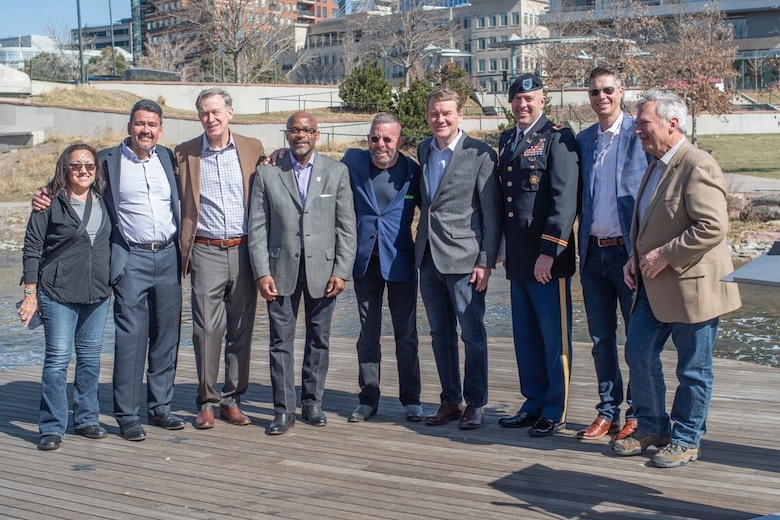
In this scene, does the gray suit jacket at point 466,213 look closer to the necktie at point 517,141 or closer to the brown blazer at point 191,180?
the necktie at point 517,141

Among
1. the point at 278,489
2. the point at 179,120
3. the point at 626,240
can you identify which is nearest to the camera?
the point at 278,489

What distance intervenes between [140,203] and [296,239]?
0.92m

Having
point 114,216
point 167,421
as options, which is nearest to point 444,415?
point 167,421

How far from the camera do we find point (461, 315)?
5801mm

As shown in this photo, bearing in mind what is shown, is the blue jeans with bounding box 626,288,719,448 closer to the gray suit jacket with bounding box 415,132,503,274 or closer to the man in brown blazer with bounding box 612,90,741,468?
the man in brown blazer with bounding box 612,90,741,468

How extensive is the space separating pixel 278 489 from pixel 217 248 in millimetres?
1687

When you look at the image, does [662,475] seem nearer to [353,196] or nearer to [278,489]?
[278,489]

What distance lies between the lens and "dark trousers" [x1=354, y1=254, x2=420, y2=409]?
6039mm

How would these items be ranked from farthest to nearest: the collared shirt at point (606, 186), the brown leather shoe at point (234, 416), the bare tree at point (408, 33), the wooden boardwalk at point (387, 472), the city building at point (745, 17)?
1. the city building at point (745, 17)
2. the bare tree at point (408, 33)
3. the brown leather shoe at point (234, 416)
4. the collared shirt at point (606, 186)
5. the wooden boardwalk at point (387, 472)

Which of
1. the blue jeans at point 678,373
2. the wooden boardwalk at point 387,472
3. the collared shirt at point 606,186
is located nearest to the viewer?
the wooden boardwalk at point 387,472

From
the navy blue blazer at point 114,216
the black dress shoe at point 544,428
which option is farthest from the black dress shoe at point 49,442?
the black dress shoe at point 544,428

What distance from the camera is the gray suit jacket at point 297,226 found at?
5852mm

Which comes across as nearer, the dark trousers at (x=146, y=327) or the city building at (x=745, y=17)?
the dark trousers at (x=146, y=327)

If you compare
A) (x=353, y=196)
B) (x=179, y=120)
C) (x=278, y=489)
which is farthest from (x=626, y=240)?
(x=179, y=120)
